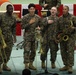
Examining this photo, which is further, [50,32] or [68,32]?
[50,32]

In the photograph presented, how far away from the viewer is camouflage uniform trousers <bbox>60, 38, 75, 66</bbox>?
25.9ft

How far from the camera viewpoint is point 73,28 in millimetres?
7754

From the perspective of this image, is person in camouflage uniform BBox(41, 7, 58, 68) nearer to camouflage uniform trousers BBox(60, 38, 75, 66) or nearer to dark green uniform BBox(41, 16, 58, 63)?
dark green uniform BBox(41, 16, 58, 63)

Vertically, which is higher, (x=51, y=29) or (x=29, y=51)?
(x=51, y=29)

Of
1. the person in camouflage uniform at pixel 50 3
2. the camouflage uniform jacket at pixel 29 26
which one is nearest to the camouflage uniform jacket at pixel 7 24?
the camouflage uniform jacket at pixel 29 26

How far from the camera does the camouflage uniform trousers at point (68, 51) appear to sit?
7895 mm

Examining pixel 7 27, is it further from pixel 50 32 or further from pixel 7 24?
pixel 50 32

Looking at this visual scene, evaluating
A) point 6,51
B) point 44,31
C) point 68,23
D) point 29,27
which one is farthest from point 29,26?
point 68,23

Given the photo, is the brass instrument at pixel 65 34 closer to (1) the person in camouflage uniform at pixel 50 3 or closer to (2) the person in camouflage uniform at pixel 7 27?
(2) the person in camouflage uniform at pixel 7 27

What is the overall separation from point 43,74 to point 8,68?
3.80ft

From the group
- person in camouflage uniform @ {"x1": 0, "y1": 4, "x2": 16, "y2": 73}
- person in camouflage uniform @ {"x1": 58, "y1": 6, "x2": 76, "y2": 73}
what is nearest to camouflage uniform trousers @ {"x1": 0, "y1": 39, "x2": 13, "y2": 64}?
person in camouflage uniform @ {"x1": 0, "y1": 4, "x2": 16, "y2": 73}

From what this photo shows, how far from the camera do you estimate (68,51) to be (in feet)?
26.0

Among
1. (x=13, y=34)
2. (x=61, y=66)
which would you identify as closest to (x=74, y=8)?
(x=61, y=66)

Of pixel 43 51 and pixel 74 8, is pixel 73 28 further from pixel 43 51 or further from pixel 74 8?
pixel 74 8
